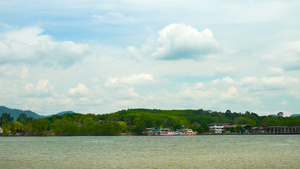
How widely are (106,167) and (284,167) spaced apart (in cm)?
2502

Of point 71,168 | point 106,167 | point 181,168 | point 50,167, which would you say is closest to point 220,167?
point 181,168

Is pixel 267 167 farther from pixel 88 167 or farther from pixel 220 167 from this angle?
pixel 88 167

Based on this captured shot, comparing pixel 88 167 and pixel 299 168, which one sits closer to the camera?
pixel 299 168

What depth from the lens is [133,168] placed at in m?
47.4

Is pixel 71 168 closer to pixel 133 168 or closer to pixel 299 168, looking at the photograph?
pixel 133 168

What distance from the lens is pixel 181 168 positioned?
1828 inches

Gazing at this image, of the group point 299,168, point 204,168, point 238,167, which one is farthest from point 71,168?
point 299,168

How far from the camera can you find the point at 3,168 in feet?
153

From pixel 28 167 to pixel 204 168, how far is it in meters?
25.4

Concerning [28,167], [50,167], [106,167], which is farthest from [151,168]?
[28,167]

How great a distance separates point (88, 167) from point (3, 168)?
11.8m

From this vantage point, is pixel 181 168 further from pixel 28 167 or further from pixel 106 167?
pixel 28 167

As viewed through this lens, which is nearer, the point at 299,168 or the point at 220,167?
the point at 299,168

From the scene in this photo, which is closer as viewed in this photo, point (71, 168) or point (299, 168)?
point (299, 168)
